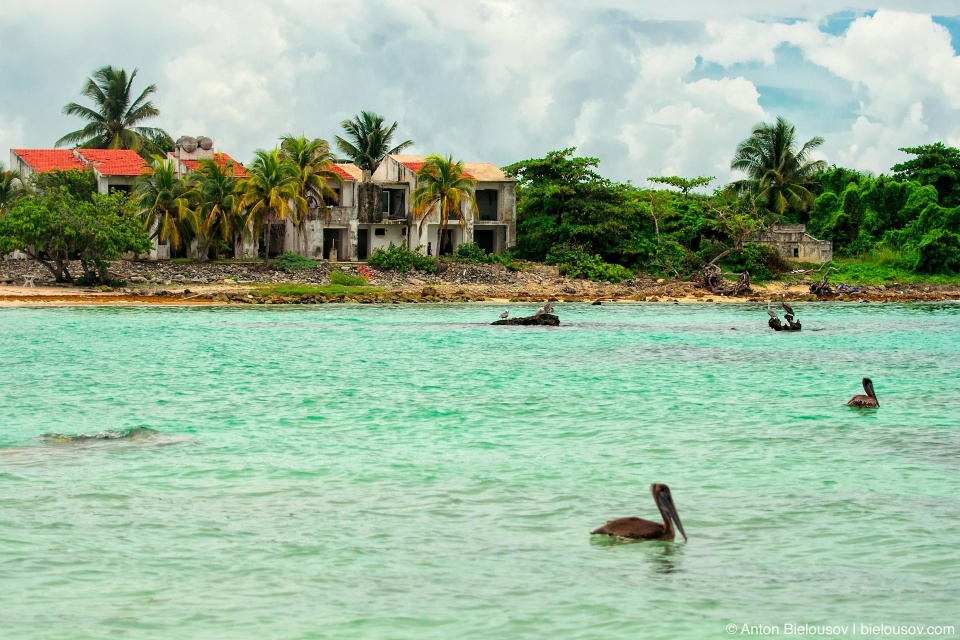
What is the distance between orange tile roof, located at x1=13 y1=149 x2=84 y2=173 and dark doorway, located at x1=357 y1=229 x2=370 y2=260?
16.2 meters

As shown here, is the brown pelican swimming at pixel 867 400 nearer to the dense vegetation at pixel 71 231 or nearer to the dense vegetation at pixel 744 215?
the dense vegetation at pixel 71 231

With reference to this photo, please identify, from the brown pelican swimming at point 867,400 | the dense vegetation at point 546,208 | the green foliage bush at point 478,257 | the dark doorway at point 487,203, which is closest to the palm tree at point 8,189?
the dense vegetation at point 546,208

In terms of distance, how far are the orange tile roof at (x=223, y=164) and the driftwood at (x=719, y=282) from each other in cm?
2510

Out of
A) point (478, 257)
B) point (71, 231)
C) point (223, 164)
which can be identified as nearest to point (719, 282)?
point (478, 257)

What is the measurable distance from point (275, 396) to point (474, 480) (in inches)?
328

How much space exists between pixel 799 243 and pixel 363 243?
1042 inches

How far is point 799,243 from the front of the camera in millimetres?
64688

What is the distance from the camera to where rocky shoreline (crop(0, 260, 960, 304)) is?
47.6m

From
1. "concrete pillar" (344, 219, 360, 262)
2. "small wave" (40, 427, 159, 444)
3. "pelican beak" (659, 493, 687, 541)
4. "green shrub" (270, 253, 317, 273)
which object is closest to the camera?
"pelican beak" (659, 493, 687, 541)

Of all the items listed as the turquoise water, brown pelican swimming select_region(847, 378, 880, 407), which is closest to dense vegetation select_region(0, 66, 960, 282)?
the turquoise water

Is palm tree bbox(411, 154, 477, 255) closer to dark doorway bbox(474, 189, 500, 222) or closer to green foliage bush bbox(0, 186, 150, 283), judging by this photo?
dark doorway bbox(474, 189, 500, 222)

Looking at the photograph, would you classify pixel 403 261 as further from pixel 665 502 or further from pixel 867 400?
pixel 665 502

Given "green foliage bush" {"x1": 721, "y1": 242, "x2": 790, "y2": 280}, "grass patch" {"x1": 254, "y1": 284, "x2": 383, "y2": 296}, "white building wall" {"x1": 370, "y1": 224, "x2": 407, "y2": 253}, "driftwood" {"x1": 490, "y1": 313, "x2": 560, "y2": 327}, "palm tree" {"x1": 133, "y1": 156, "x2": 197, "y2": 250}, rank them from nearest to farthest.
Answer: "driftwood" {"x1": 490, "y1": 313, "x2": 560, "y2": 327} < "grass patch" {"x1": 254, "y1": 284, "x2": 383, "y2": 296} < "palm tree" {"x1": 133, "y1": 156, "x2": 197, "y2": 250} < "green foliage bush" {"x1": 721, "y1": 242, "x2": 790, "y2": 280} < "white building wall" {"x1": 370, "y1": 224, "x2": 407, "y2": 253}

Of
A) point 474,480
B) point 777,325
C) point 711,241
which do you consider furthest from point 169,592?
point 711,241
